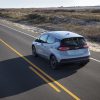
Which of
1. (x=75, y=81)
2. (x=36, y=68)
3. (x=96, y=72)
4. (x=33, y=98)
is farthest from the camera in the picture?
(x=36, y=68)

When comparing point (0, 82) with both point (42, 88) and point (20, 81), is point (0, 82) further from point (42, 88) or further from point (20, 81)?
point (42, 88)

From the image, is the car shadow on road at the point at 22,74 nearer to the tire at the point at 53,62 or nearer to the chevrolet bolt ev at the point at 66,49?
the tire at the point at 53,62

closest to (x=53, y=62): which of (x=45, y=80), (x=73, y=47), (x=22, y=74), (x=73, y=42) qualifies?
(x=73, y=47)

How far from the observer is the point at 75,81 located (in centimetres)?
1310

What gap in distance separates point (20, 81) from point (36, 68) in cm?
251

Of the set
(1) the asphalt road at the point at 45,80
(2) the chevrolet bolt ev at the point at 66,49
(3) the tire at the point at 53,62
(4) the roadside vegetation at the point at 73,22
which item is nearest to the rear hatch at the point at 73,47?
(2) the chevrolet bolt ev at the point at 66,49

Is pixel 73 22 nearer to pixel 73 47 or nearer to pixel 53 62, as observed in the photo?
pixel 53 62

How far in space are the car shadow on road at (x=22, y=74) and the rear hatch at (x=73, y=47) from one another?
913 mm

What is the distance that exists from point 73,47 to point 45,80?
8.30ft

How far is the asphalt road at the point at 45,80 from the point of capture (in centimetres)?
1131

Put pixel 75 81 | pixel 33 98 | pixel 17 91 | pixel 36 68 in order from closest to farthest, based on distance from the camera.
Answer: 1. pixel 33 98
2. pixel 17 91
3. pixel 75 81
4. pixel 36 68

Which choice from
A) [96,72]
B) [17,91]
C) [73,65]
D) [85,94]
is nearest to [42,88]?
[17,91]

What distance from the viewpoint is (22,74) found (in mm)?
14648

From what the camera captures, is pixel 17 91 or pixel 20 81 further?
pixel 20 81
